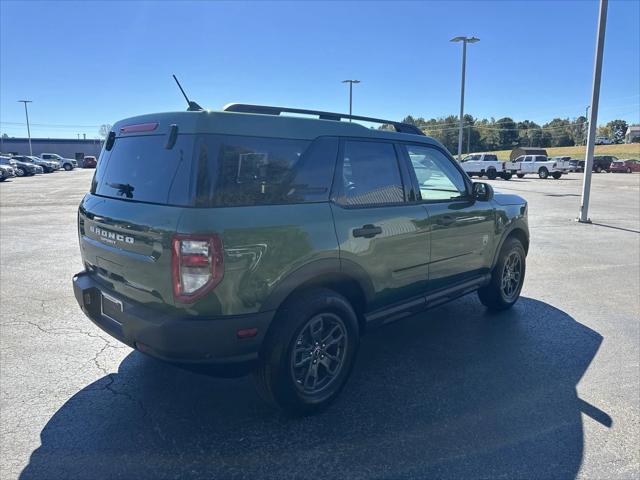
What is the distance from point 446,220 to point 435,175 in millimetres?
469

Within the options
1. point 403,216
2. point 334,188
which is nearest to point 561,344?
point 403,216

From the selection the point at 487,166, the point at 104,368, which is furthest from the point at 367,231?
the point at 487,166

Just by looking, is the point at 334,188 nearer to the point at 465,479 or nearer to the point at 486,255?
the point at 465,479

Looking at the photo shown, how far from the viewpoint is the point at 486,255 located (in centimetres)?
471

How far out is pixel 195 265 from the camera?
8.20 ft

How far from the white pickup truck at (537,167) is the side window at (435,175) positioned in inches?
1335

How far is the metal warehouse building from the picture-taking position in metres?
78.3

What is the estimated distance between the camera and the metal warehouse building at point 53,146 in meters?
78.3

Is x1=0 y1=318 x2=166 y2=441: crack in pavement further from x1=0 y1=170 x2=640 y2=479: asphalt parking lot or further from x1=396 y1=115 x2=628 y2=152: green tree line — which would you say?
x1=396 y1=115 x2=628 y2=152: green tree line

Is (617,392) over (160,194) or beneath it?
beneath

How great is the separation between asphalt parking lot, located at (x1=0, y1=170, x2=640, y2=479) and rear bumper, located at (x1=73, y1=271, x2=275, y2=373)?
1.82ft

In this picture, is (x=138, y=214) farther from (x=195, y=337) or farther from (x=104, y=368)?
(x=104, y=368)

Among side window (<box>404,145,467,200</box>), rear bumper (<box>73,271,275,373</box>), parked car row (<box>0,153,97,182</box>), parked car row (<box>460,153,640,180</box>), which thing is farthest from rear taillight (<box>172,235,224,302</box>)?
parked car row (<box>0,153,97,182</box>)

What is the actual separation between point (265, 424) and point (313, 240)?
1.23m
